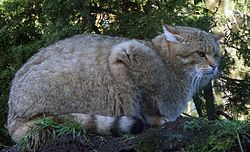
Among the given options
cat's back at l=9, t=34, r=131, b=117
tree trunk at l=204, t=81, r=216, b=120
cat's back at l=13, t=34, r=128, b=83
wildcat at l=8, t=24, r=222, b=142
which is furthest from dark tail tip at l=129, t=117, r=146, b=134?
tree trunk at l=204, t=81, r=216, b=120

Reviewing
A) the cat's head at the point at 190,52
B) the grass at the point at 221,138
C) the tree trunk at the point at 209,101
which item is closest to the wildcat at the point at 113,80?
the cat's head at the point at 190,52

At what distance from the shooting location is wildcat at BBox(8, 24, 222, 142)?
140 inches

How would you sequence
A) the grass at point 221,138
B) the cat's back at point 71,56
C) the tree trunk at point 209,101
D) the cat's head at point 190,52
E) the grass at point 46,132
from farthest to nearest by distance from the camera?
the tree trunk at point 209,101
the cat's head at point 190,52
the cat's back at point 71,56
the grass at point 46,132
the grass at point 221,138

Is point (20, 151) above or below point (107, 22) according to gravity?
below

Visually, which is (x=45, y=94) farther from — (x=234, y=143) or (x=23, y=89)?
(x=234, y=143)

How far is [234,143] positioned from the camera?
280 cm

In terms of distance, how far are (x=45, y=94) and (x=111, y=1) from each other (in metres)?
2.89

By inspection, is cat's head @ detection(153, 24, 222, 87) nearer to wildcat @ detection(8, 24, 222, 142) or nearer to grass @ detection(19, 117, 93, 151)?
wildcat @ detection(8, 24, 222, 142)

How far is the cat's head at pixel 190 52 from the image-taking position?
4.23m

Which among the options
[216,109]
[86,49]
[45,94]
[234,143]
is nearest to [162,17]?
[86,49]

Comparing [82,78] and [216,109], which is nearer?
[82,78]

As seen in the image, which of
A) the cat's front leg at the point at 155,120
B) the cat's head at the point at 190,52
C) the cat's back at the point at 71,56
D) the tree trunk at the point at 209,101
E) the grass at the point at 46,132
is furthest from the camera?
the tree trunk at the point at 209,101

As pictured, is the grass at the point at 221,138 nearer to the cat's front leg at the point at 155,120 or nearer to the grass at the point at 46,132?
the cat's front leg at the point at 155,120

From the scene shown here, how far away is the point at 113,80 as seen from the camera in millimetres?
3812
